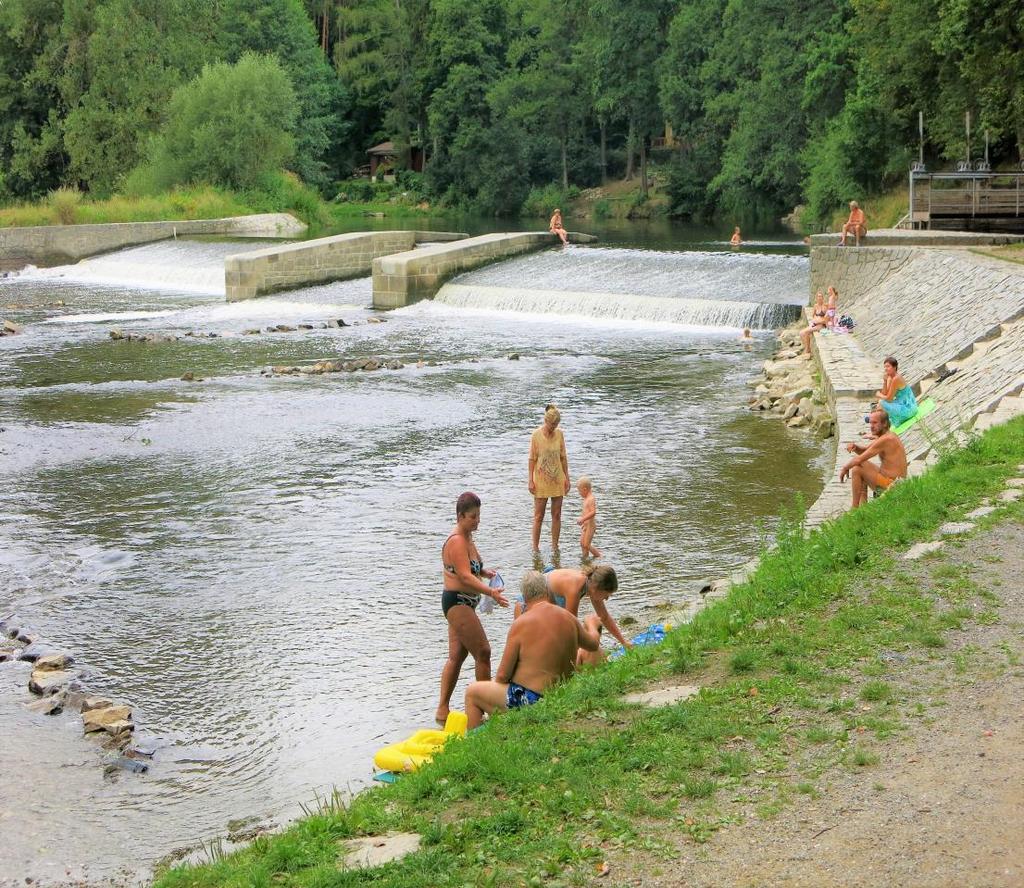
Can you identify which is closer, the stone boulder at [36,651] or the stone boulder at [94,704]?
the stone boulder at [94,704]

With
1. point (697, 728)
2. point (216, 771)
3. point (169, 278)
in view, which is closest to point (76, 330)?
point (169, 278)

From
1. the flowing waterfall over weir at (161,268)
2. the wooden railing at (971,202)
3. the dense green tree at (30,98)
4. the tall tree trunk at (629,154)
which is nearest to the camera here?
the wooden railing at (971,202)

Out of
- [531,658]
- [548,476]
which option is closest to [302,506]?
[548,476]

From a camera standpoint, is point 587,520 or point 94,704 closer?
point 94,704

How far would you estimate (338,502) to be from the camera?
1450 centimetres

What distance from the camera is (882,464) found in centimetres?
1125

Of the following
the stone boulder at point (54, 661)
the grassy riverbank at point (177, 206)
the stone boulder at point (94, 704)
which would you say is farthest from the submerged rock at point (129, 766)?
the grassy riverbank at point (177, 206)

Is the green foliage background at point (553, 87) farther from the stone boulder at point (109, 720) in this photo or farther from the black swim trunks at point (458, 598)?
the stone boulder at point (109, 720)

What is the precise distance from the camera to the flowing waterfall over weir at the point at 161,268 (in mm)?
38156

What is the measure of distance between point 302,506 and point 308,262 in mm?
21489

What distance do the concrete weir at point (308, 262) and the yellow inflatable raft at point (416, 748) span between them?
2678cm

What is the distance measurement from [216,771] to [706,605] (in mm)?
3474

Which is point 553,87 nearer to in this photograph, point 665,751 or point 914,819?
point 665,751

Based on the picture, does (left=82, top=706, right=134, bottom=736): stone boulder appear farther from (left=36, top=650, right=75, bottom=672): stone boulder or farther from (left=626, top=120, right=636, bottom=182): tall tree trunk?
(left=626, top=120, right=636, bottom=182): tall tree trunk
